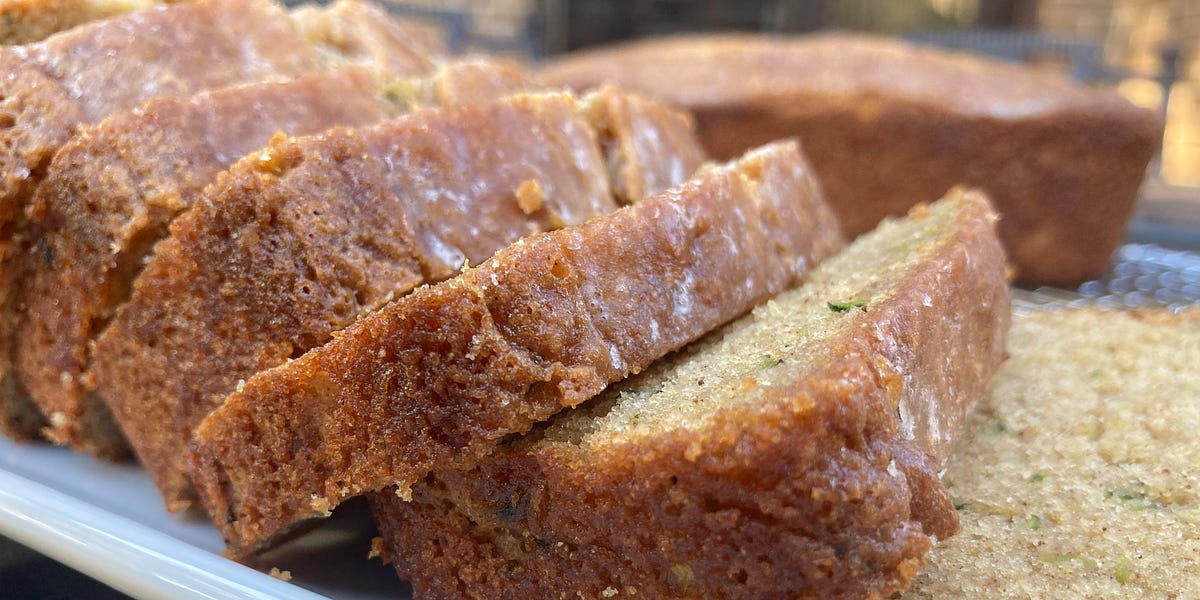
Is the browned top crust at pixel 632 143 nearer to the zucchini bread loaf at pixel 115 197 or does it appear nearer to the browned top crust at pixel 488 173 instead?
the browned top crust at pixel 488 173

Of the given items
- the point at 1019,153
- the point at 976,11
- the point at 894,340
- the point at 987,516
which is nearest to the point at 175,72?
the point at 894,340

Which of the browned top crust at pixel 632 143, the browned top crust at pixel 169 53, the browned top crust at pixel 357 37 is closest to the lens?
the browned top crust at pixel 169 53

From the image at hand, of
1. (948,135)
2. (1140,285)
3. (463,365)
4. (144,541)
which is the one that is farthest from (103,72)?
(1140,285)

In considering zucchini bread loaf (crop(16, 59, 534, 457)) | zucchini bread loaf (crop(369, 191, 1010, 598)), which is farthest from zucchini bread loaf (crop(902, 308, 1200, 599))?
zucchini bread loaf (crop(16, 59, 534, 457))

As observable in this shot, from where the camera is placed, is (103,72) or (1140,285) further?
(1140,285)

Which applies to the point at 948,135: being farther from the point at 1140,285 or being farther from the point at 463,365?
the point at 463,365

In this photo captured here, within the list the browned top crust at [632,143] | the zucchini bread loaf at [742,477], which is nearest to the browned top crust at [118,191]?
the browned top crust at [632,143]

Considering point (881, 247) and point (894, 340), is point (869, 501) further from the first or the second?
Answer: point (881, 247)
